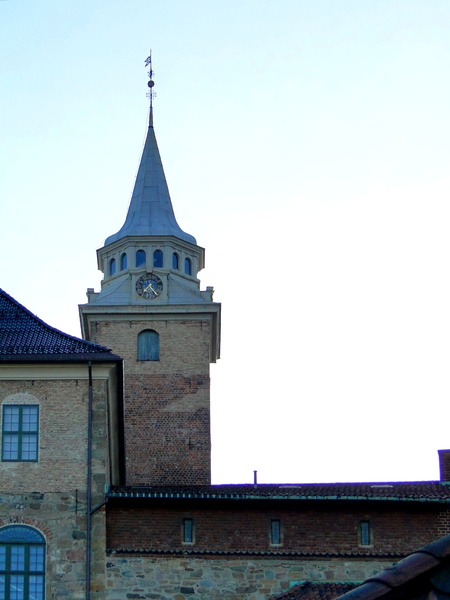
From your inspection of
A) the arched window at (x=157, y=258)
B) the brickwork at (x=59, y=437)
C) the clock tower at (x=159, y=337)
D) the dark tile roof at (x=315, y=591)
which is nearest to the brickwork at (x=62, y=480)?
the brickwork at (x=59, y=437)

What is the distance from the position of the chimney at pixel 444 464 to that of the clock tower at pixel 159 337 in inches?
616

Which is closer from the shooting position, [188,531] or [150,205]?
[188,531]

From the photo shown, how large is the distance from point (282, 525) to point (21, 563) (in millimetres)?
6588

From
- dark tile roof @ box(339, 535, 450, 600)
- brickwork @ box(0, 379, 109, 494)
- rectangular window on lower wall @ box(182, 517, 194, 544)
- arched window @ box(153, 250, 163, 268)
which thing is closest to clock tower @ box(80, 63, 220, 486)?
arched window @ box(153, 250, 163, 268)

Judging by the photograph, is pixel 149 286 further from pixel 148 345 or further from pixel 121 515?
pixel 121 515

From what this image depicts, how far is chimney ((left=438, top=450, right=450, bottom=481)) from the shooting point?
1221 inches

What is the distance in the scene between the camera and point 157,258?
5016 centimetres

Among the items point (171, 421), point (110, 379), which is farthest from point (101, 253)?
point (110, 379)

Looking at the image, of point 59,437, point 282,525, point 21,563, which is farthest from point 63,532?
point 282,525

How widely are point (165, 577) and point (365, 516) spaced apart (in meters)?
5.12

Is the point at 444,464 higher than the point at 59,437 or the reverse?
the reverse

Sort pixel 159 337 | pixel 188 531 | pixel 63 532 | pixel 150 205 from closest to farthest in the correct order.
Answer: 1. pixel 63 532
2. pixel 188 531
3. pixel 159 337
4. pixel 150 205

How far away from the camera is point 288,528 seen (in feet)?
94.2

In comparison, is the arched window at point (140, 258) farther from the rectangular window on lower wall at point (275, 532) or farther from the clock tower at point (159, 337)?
the rectangular window on lower wall at point (275, 532)
